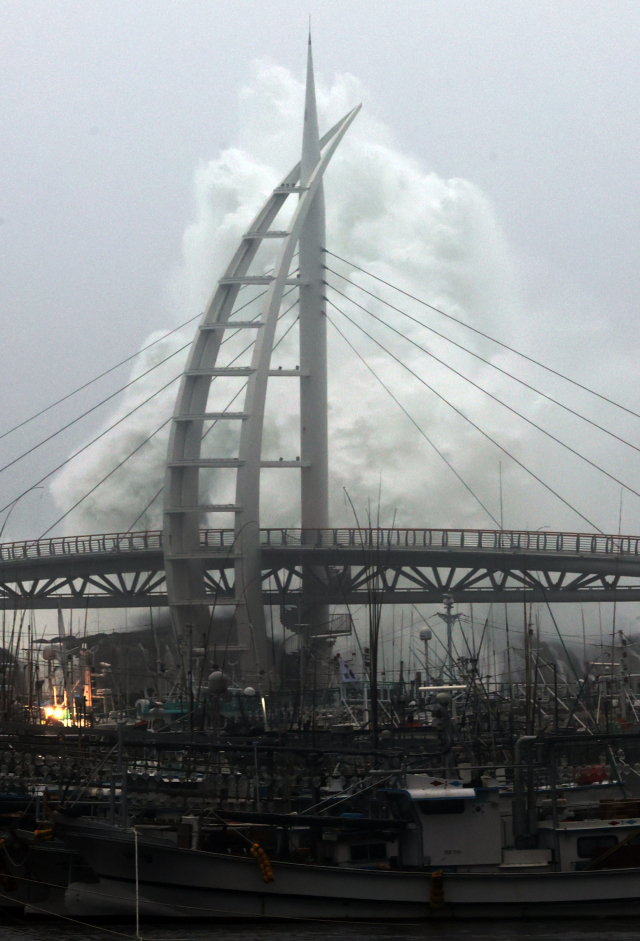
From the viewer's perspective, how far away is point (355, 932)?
58.4 ft

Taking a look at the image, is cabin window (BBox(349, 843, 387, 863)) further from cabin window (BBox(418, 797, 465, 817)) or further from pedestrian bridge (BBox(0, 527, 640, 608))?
pedestrian bridge (BBox(0, 527, 640, 608))

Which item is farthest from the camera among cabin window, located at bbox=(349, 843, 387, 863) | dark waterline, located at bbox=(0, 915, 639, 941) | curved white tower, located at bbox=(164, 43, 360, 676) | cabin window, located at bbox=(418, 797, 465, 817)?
curved white tower, located at bbox=(164, 43, 360, 676)

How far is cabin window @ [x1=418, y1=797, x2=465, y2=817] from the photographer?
18.4 metres

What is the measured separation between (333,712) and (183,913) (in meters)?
15.9

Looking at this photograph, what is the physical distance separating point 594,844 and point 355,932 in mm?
3644

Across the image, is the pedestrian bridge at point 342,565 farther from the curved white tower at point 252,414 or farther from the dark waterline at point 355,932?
the dark waterline at point 355,932

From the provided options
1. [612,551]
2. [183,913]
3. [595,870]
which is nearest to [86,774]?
[183,913]

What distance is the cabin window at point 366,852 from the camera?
18.7m

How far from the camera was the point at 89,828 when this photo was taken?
18.4 metres

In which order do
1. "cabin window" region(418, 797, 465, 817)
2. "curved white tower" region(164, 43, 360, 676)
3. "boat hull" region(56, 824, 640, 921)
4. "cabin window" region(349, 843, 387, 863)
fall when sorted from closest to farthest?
"boat hull" region(56, 824, 640, 921) → "cabin window" region(418, 797, 465, 817) → "cabin window" region(349, 843, 387, 863) → "curved white tower" region(164, 43, 360, 676)

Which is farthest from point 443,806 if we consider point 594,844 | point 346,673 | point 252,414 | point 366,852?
point 252,414

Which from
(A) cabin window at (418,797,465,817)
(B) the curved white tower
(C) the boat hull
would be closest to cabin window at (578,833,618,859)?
(C) the boat hull

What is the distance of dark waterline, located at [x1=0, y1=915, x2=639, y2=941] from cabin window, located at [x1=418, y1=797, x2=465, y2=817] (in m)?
1.47

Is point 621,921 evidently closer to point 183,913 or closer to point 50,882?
point 183,913
